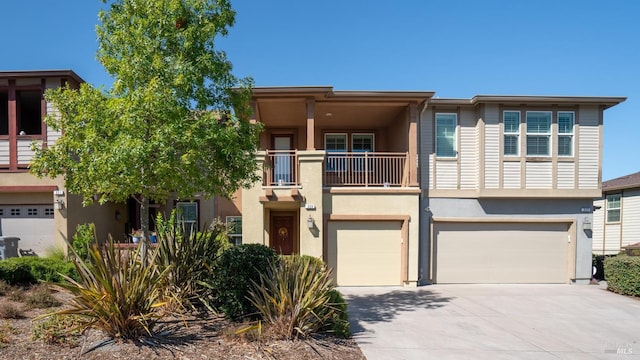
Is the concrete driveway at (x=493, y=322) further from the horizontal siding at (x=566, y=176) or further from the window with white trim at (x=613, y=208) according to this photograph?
the window with white trim at (x=613, y=208)

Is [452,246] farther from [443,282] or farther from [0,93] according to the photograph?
[0,93]

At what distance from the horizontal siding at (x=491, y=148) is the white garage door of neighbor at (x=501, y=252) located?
155cm

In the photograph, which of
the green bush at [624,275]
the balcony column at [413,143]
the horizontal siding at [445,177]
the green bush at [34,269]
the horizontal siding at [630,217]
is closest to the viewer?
the green bush at [34,269]

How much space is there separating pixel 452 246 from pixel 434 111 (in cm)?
469

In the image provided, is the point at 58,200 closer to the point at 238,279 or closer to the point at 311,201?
the point at 311,201

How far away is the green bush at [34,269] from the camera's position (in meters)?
8.34

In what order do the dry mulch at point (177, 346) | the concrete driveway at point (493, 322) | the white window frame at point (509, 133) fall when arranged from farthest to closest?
the white window frame at point (509, 133) → the concrete driveway at point (493, 322) → the dry mulch at point (177, 346)

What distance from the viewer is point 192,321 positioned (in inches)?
240

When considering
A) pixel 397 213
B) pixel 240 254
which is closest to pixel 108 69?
pixel 240 254

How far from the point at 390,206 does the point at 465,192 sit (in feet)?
9.19

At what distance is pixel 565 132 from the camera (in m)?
11.2

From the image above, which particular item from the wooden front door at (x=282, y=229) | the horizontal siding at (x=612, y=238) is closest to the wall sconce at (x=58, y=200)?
the wooden front door at (x=282, y=229)

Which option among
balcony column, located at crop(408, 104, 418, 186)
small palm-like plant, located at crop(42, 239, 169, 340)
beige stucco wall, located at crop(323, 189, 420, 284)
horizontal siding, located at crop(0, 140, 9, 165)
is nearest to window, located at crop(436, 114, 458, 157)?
balcony column, located at crop(408, 104, 418, 186)

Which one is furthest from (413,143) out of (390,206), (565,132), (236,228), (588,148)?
(236,228)
